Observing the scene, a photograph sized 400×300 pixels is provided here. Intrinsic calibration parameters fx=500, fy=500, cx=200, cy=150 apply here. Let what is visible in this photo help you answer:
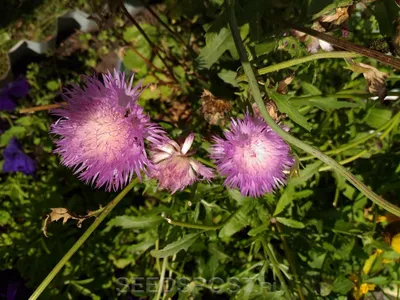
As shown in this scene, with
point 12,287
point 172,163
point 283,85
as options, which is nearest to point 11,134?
point 12,287

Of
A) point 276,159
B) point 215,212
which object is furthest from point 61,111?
point 215,212

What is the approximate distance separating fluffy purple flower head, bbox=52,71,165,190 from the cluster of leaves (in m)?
0.18

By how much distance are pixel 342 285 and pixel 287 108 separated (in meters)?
0.65

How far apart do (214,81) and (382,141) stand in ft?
1.95

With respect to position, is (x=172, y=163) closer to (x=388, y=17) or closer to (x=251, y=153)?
(x=251, y=153)

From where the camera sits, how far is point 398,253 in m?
1.36

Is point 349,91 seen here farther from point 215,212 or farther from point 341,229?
point 215,212

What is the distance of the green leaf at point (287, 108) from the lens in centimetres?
95

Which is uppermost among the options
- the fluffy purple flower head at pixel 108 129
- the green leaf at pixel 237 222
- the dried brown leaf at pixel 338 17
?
the fluffy purple flower head at pixel 108 129

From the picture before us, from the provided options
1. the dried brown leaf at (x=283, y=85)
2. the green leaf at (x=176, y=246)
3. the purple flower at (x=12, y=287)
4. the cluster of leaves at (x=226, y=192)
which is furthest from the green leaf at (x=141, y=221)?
the dried brown leaf at (x=283, y=85)

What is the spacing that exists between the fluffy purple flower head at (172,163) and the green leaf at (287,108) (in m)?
0.18

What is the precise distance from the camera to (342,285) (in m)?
1.37

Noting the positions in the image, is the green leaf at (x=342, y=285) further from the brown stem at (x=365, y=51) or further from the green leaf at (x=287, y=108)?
the brown stem at (x=365, y=51)

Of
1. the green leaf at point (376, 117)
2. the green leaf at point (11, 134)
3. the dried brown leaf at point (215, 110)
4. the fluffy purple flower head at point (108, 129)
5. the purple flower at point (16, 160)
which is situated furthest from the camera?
the green leaf at point (11, 134)
